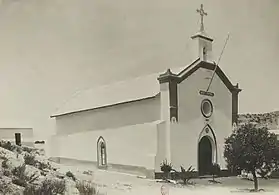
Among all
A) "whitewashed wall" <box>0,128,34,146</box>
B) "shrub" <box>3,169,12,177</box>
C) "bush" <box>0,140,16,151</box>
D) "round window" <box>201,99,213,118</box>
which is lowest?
"shrub" <box>3,169,12,177</box>

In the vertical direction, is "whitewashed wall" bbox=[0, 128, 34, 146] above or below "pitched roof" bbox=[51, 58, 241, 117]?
below

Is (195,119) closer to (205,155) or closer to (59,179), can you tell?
(205,155)

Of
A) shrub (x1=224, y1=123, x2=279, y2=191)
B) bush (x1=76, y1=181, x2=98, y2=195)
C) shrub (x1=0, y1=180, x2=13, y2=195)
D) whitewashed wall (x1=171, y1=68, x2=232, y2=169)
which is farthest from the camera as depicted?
shrub (x1=224, y1=123, x2=279, y2=191)

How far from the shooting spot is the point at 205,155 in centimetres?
229

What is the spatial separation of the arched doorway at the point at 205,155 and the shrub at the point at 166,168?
0.18 metres

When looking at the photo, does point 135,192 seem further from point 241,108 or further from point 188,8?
point 188,8

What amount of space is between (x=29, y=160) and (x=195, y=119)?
841mm

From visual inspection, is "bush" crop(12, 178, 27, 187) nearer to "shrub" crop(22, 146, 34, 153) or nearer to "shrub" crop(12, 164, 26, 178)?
"shrub" crop(12, 164, 26, 178)

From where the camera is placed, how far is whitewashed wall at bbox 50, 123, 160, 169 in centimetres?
212

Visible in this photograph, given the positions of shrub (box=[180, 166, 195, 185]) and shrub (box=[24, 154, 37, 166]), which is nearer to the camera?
shrub (box=[24, 154, 37, 166])

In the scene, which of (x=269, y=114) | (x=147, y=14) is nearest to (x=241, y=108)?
(x=269, y=114)

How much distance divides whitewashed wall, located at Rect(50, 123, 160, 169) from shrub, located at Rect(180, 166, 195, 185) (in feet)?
0.58

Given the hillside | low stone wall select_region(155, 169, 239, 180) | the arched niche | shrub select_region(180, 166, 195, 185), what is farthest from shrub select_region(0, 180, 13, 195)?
the hillside

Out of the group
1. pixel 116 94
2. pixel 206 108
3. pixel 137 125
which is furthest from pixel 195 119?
pixel 116 94
